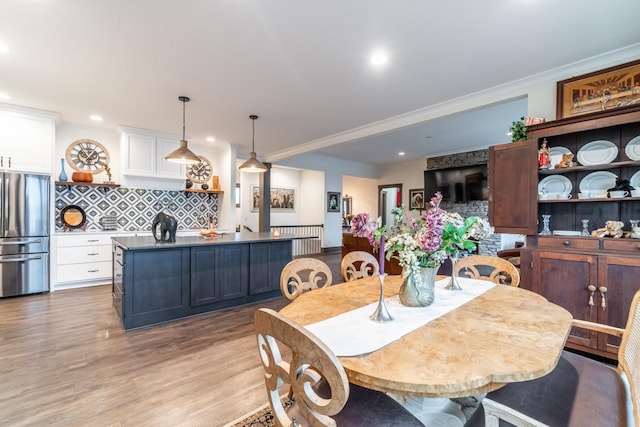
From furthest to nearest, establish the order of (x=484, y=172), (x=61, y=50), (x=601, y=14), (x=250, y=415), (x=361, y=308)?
(x=484, y=172), (x=61, y=50), (x=601, y=14), (x=250, y=415), (x=361, y=308)

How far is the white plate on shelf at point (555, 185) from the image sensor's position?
294cm

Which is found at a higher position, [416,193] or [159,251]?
[416,193]

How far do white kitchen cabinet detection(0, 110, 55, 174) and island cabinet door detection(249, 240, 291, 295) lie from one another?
3.50 m

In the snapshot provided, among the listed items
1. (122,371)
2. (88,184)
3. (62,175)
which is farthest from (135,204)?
(122,371)

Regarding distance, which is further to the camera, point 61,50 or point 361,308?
point 61,50

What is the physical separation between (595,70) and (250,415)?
13.4 feet

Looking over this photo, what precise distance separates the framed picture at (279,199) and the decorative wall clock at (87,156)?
412cm

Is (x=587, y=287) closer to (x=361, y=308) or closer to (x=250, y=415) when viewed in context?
(x=361, y=308)

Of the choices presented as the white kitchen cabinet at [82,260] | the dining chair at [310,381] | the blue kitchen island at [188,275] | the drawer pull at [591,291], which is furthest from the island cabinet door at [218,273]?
the drawer pull at [591,291]

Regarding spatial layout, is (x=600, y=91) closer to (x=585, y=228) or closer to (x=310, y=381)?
(x=585, y=228)

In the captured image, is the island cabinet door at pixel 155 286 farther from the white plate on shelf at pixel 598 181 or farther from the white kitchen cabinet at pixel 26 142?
the white plate on shelf at pixel 598 181

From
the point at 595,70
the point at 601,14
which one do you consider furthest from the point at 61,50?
the point at 595,70

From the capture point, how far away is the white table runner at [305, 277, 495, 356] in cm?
108

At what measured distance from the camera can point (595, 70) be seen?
269cm
